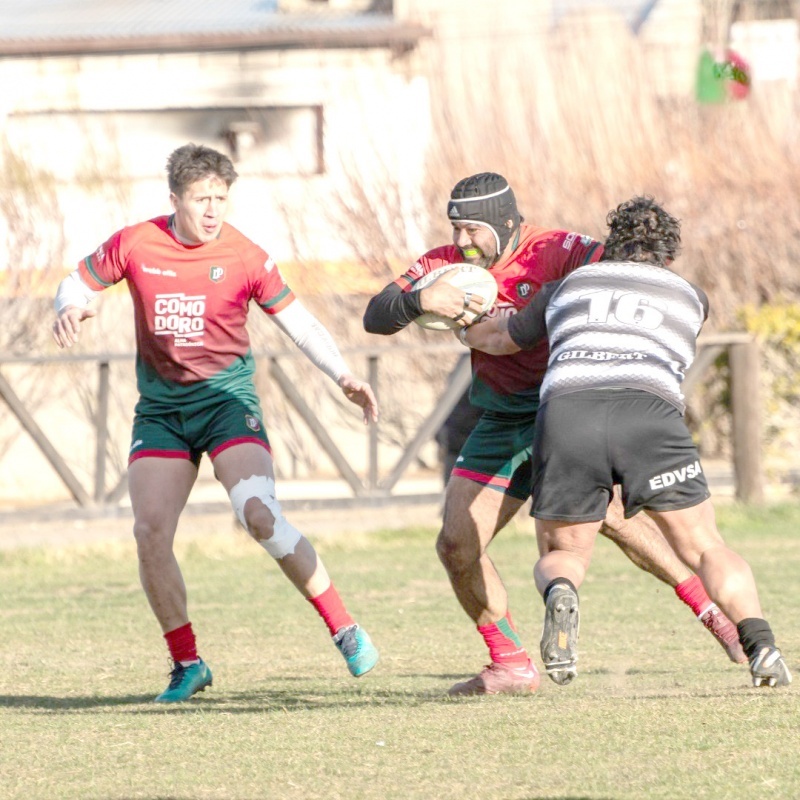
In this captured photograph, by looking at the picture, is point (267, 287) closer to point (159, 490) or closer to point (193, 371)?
point (193, 371)

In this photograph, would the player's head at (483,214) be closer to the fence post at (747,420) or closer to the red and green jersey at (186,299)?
the red and green jersey at (186,299)

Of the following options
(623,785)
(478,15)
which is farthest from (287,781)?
(478,15)

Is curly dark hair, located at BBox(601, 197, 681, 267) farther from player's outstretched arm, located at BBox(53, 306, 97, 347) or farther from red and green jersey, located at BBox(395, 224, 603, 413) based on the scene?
player's outstretched arm, located at BBox(53, 306, 97, 347)

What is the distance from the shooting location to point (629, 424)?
5500 mm

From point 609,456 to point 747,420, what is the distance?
26.3 feet

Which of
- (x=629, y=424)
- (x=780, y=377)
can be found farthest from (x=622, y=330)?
(x=780, y=377)

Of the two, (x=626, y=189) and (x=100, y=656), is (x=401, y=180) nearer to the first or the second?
(x=626, y=189)

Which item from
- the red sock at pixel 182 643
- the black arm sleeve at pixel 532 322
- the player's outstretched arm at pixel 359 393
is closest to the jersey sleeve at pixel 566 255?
the black arm sleeve at pixel 532 322

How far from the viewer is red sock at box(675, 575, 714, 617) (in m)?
6.36

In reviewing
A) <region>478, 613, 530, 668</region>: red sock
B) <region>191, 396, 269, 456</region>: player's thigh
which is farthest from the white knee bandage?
<region>478, 613, 530, 668</region>: red sock

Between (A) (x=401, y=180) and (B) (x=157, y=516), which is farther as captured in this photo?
(A) (x=401, y=180)

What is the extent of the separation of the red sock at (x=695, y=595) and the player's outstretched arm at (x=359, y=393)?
56.0 inches

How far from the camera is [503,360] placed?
252 inches

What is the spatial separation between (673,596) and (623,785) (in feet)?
16.6
